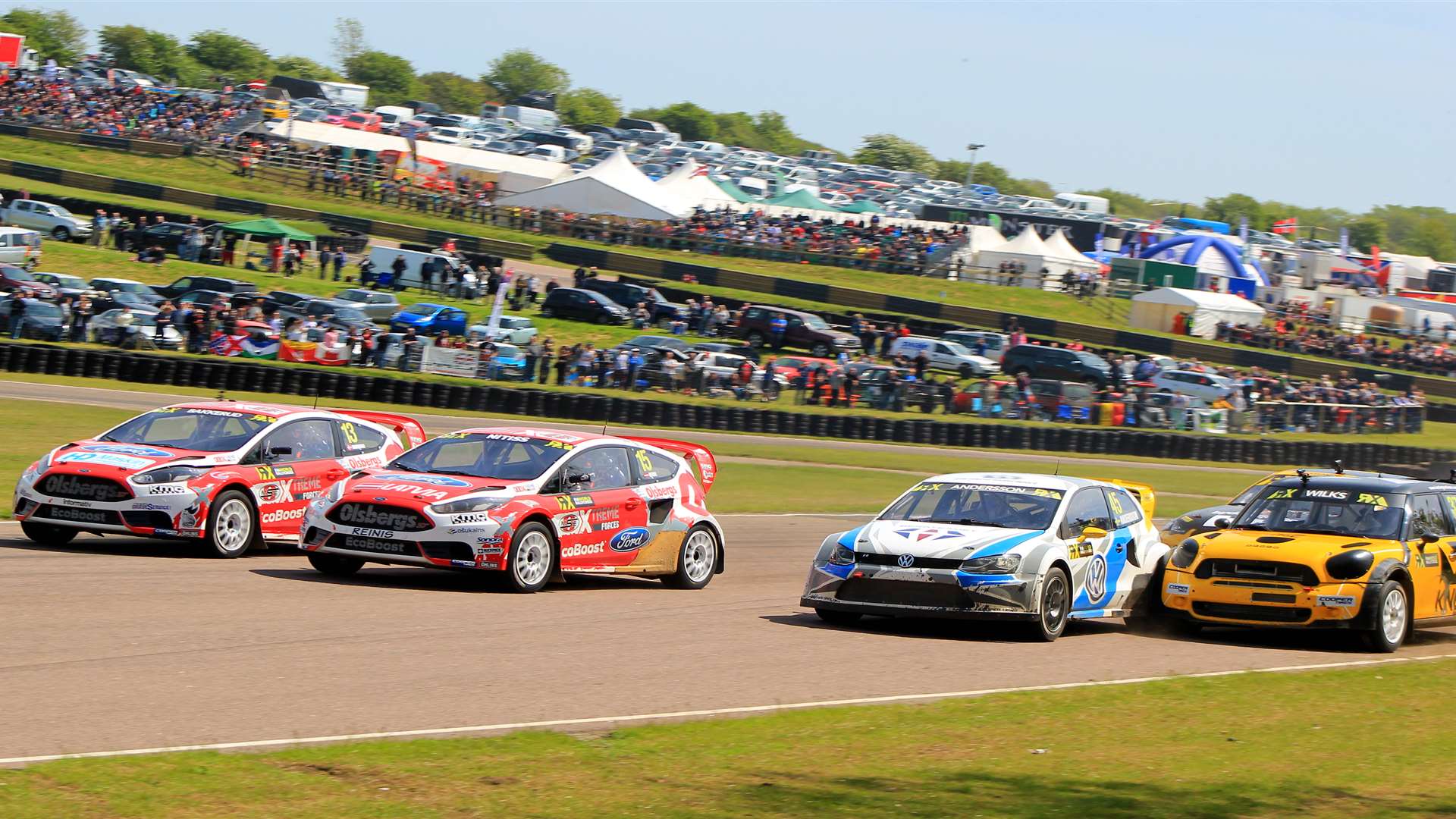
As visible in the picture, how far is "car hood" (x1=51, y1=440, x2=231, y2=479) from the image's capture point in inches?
535

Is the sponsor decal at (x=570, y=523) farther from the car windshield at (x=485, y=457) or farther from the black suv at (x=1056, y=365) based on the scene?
the black suv at (x=1056, y=365)

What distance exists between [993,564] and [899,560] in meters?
0.70

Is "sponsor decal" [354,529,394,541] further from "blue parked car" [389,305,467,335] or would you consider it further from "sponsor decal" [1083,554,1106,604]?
"blue parked car" [389,305,467,335]

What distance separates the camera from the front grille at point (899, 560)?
1195 centimetres

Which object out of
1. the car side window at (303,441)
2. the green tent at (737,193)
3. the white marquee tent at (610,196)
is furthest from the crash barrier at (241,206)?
the car side window at (303,441)

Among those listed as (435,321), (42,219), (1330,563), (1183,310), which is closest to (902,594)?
(1330,563)

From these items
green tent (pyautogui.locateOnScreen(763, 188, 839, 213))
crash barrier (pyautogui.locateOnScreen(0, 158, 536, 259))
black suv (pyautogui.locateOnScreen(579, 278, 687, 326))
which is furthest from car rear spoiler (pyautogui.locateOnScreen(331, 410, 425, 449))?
green tent (pyautogui.locateOnScreen(763, 188, 839, 213))

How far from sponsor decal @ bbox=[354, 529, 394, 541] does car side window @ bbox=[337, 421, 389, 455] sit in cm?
264

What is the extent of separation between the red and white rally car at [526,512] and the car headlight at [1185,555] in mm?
4088

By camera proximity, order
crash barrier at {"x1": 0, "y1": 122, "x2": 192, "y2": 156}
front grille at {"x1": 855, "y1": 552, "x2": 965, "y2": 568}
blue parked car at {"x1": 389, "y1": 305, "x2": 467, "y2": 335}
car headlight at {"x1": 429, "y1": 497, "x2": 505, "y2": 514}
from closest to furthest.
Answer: front grille at {"x1": 855, "y1": 552, "x2": 965, "y2": 568} < car headlight at {"x1": 429, "y1": 497, "x2": 505, "y2": 514} < blue parked car at {"x1": 389, "y1": 305, "x2": 467, "y2": 335} < crash barrier at {"x1": 0, "y1": 122, "x2": 192, "y2": 156}

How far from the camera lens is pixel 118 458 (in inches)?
544

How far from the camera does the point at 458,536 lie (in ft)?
41.3

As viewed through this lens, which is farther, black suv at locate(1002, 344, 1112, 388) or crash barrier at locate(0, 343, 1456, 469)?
black suv at locate(1002, 344, 1112, 388)

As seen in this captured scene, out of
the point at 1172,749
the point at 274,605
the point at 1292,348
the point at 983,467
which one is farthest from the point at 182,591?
the point at 1292,348
